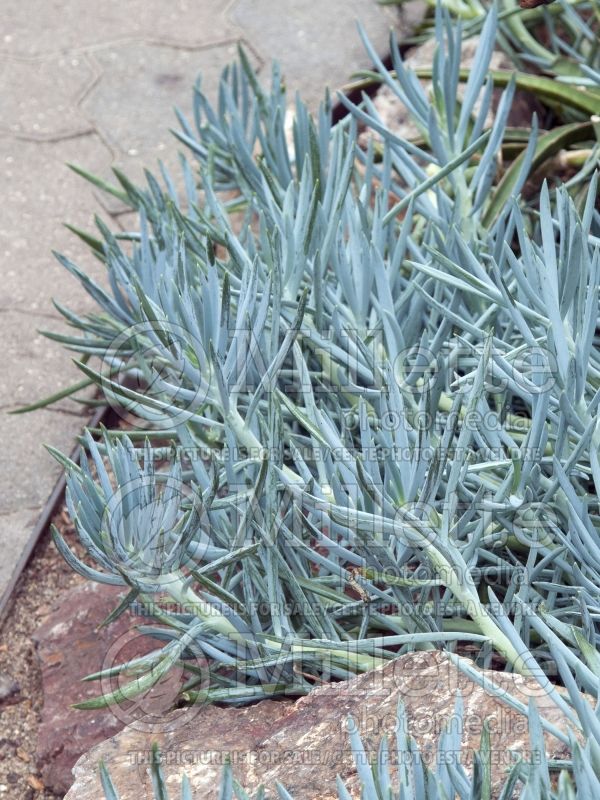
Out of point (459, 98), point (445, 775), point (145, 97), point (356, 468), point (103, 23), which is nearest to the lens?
point (445, 775)

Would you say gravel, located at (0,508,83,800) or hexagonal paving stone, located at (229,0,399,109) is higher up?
hexagonal paving stone, located at (229,0,399,109)

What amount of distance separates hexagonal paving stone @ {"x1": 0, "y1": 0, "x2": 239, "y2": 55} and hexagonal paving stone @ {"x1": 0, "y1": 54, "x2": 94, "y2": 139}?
0.18 feet

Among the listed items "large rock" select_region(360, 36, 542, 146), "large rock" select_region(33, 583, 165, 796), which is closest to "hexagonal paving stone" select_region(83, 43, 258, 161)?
"large rock" select_region(360, 36, 542, 146)

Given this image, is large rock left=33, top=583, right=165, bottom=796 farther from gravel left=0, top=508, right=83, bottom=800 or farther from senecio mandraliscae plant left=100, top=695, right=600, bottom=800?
senecio mandraliscae plant left=100, top=695, right=600, bottom=800

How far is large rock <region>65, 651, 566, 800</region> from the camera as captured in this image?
90cm

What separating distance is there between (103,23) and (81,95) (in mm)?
257

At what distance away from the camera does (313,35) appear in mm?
2268

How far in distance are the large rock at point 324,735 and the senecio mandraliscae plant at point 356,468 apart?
30 mm

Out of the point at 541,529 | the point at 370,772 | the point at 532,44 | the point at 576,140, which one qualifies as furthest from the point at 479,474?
the point at 532,44

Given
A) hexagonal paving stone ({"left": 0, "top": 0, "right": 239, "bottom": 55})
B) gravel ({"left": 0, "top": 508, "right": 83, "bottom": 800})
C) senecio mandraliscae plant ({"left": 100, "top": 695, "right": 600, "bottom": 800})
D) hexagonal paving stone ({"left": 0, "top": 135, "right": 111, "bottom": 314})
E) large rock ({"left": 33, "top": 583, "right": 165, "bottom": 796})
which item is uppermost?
senecio mandraliscae plant ({"left": 100, "top": 695, "right": 600, "bottom": 800})

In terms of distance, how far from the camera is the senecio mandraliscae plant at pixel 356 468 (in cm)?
94

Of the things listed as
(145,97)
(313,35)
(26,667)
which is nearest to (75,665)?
(26,667)

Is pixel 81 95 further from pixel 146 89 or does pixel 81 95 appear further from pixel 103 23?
pixel 103 23

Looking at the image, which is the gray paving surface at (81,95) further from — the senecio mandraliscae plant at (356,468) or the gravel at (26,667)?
the senecio mandraliscae plant at (356,468)
